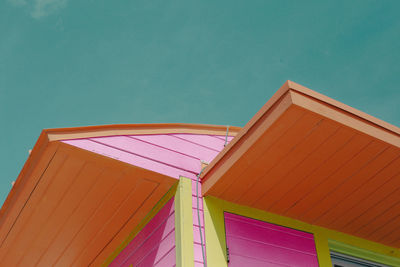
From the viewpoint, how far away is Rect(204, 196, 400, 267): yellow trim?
11.3ft

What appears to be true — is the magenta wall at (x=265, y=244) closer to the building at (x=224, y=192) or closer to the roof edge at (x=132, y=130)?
the building at (x=224, y=192)

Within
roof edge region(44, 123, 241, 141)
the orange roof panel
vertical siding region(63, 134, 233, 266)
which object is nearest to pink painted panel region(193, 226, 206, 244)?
vertical siding region(63, 134, 233, 266)

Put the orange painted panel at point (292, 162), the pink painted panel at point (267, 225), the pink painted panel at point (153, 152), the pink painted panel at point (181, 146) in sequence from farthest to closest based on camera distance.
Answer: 1. the pink painted panel at point (181, 146)
2. the pink painted panel at point (267, 225)
3. the pink painted panel at point (153, 152)
4. the orange painted panel at point (292, 162)

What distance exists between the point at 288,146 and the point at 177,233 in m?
0.92

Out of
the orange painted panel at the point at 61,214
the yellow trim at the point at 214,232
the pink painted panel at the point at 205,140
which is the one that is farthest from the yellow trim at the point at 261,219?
the orange painted panel at the point at 61,214

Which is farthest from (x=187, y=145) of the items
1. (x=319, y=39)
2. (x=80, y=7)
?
(x=319, y=39)

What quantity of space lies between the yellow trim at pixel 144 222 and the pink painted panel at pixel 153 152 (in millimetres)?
190

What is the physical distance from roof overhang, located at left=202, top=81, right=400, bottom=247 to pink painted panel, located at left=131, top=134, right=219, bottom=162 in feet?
0.95

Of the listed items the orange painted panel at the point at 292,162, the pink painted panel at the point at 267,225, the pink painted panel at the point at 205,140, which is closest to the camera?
the orange painted panel at the point at 292,162

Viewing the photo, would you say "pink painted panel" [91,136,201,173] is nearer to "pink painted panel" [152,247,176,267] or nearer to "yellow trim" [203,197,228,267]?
"yellow trim" [203,197,228,267]

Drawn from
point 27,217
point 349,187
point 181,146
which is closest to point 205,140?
point 181,146

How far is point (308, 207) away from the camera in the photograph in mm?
3902

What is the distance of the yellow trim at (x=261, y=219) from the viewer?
11.3ft

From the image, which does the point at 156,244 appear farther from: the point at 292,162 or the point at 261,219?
the point at 292,162
